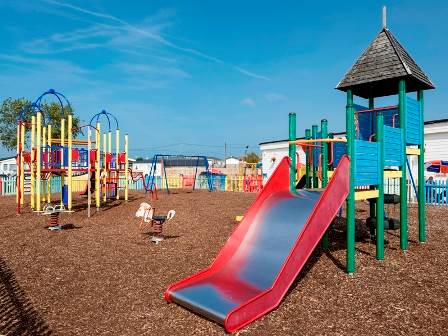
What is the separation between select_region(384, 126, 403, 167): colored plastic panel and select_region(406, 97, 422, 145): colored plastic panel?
575 millimetres

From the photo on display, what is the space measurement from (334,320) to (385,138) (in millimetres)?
4098

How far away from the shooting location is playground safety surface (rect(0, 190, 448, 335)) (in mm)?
4875

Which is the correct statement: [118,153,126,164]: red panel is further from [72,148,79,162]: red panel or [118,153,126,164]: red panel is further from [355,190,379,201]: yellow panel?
[355,190,379,201]: yellow panel

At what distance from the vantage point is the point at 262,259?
6059 millimetres

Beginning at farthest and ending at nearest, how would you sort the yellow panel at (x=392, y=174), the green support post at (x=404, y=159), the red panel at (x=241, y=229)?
the green support post at (x=404, y=159) → the yellow panel at (x=392, y=174) → the red panel at (x=241, y=229)

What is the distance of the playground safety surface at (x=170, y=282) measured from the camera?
4.88m

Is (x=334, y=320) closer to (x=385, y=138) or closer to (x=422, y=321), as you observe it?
(x=422, y=321)

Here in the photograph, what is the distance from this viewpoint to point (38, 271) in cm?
731

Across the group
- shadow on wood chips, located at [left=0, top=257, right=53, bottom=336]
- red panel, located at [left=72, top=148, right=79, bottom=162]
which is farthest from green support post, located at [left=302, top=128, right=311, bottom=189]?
red panel, located at [left=72, top=148, right=79, bottom=162]

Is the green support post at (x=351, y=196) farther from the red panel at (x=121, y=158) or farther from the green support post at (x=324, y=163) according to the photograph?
the red panel at (x=121, y=158)

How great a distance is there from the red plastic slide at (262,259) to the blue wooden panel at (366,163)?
0.37m

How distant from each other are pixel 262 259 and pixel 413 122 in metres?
5.28

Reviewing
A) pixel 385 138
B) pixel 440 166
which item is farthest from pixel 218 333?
pixel 440 166

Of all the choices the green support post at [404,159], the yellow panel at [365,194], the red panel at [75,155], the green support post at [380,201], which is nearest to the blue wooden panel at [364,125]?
the green support post at [404,159]
